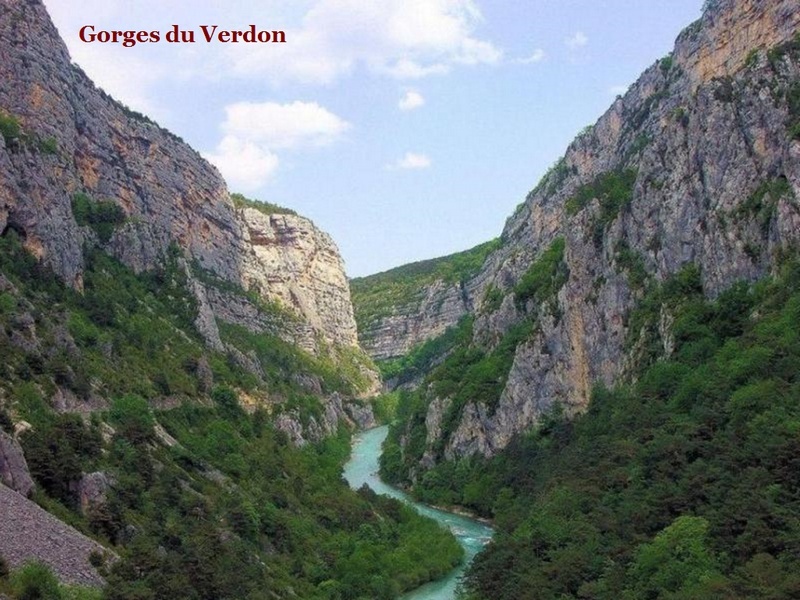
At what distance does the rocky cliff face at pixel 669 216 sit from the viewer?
2216 inches

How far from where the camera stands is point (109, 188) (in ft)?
286

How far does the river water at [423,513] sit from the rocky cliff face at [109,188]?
66.7 ft

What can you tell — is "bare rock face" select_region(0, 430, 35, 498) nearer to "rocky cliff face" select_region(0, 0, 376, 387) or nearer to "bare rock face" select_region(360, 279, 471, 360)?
"rocky cliff face" select_region(0, 0, 376, 387)

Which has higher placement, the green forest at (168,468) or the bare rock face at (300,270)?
the bare rock face at (300,270)

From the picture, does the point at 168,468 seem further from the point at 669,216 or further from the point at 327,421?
the point at 327,421

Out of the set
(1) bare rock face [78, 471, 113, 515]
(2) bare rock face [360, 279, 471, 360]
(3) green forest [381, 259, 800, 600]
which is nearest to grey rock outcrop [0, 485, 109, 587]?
(1) bare rock face [78, 471, 113, 515]

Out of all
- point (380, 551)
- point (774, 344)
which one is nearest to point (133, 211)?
point (380, 551)

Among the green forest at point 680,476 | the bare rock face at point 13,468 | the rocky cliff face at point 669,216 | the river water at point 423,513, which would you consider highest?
the rocky cliff face at point 669,216

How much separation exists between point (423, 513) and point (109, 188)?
44264 mm

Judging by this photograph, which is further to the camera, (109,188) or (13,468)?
(109,188)

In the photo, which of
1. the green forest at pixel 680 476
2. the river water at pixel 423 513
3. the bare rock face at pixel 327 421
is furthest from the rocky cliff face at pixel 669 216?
the bare rock face at pixel 327 421

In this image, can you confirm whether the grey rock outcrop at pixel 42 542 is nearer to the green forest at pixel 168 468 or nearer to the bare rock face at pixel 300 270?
the green forest at pixel 168 468

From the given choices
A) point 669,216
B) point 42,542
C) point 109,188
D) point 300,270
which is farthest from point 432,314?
point 42,542

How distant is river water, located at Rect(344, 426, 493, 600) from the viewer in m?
51.4
